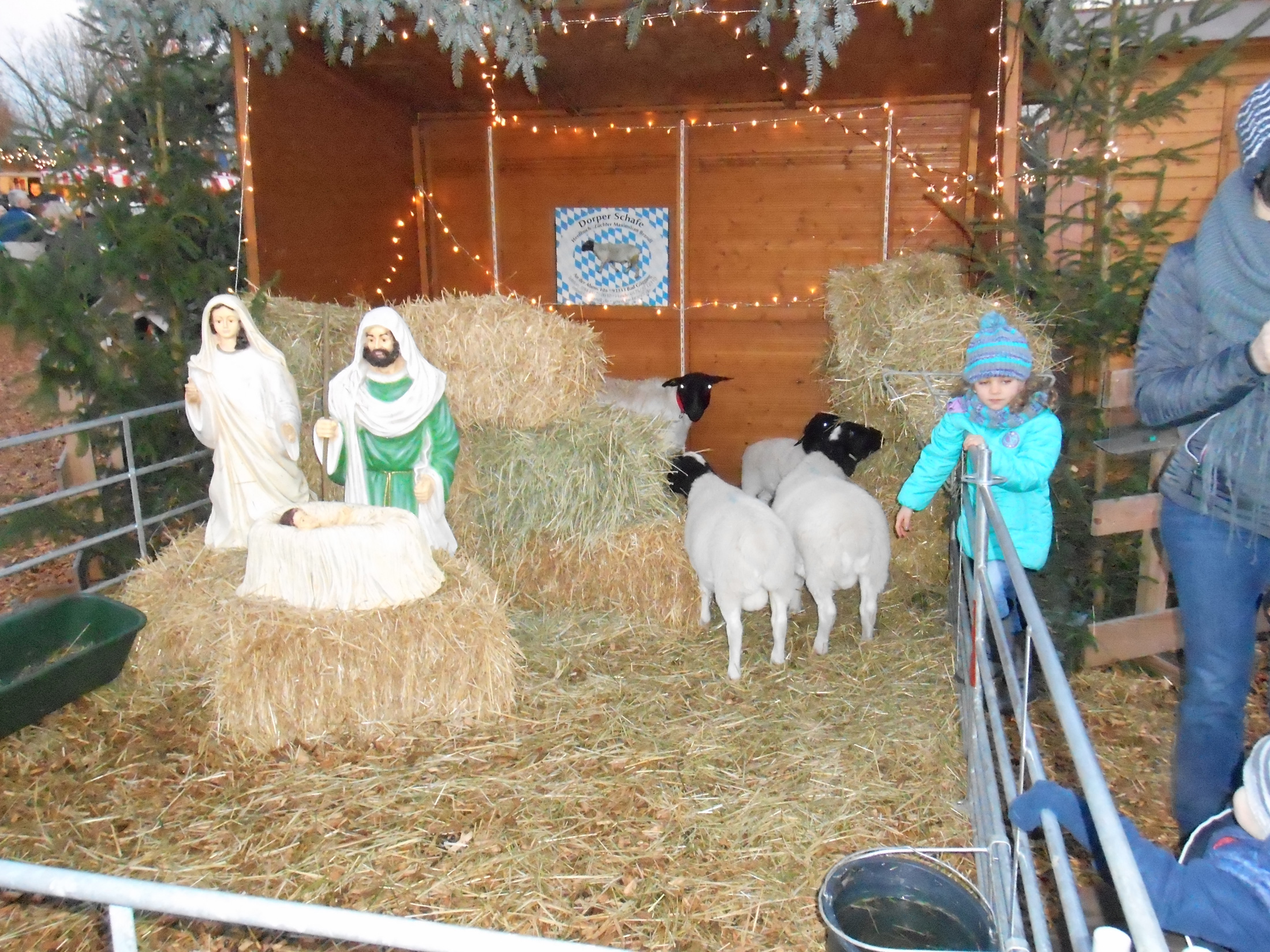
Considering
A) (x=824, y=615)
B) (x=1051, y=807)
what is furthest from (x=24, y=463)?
(x=1051, y=807)

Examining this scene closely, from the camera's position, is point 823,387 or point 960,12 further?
point 823,387

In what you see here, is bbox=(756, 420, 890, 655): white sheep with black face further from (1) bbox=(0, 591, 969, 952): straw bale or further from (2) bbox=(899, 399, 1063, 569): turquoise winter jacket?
(2) bbox=(899, 399, 1063, 569): turquoise winter jacket

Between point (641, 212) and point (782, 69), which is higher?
point (782, 69)

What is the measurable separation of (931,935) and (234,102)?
19.9ft

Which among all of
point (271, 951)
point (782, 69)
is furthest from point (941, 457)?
point (782, 69)

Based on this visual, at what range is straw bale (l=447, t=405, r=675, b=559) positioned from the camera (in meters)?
5.38

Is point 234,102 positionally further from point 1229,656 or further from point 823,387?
point 1229,656

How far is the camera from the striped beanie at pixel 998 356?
141 inches

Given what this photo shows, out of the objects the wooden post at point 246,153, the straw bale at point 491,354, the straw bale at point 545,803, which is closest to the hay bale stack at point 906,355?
the straw bale at point 545,803

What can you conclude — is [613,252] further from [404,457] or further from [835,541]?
[835,541]

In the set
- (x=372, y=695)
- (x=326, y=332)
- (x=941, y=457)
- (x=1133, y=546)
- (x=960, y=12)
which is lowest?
(x=372, y=695)

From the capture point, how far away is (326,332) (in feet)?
15.7

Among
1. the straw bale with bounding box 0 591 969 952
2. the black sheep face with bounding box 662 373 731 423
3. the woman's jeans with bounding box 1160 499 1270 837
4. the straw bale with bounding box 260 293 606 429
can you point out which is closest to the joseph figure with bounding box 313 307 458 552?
the straw bale with bounding box 260 293 606 429

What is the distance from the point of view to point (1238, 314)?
234 cm
